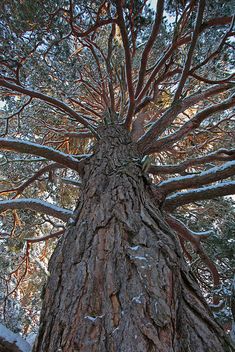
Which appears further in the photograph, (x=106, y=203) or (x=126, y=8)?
(x=126, y=8)

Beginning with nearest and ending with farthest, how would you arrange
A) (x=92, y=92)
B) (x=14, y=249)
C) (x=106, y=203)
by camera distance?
(x=106, y=203), (x=14, y=249), (x=92, y=92)

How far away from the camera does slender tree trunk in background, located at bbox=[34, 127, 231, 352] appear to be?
1058 mm

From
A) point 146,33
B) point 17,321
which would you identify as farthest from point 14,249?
point 146,33

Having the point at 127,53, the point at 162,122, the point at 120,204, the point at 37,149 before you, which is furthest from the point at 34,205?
the point at 127,53

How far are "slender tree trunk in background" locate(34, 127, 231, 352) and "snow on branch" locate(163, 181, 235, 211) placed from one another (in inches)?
21.6

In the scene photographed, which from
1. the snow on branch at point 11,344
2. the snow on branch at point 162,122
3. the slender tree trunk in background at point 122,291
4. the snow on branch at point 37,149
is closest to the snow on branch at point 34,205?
the snow on branch at point 37,149

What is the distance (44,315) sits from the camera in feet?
4.22

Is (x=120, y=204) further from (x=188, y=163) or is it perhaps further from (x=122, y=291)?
(x=188, y=163)

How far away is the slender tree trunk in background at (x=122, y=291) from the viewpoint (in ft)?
3.47

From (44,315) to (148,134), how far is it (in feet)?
8.25


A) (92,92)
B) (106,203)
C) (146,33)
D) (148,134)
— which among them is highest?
(146,33)

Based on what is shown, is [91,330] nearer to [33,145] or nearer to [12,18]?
[33,145]

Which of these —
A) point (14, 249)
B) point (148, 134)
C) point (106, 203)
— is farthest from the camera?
point (14, 249)

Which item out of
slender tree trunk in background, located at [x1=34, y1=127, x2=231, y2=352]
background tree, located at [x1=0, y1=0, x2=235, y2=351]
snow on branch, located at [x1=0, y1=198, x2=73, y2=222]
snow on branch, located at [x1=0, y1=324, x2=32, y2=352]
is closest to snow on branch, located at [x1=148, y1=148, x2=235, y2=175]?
background tree, located at [x1=0, y1=0, x2=235, y2=351]
